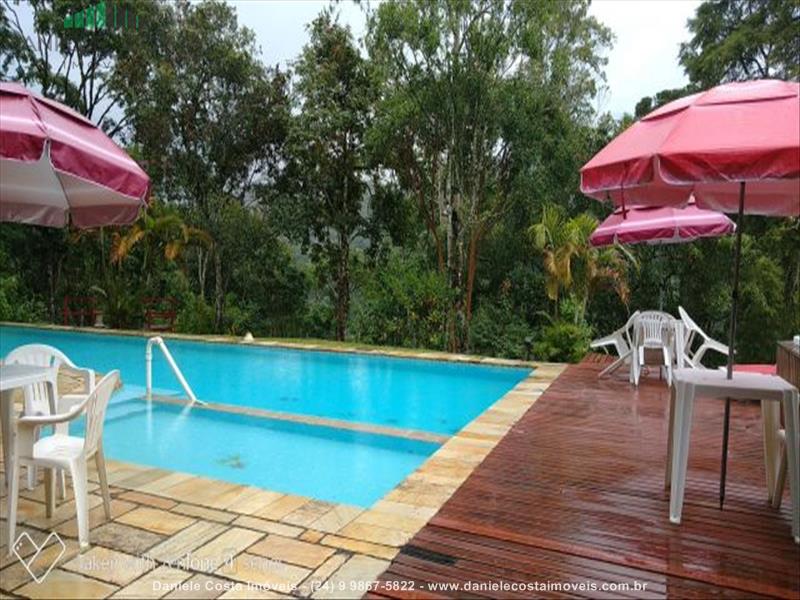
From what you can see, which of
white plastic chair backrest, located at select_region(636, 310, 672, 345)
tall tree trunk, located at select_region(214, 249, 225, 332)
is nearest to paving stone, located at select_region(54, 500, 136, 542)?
white plastic chair backrest, located at select_region(636, 310, 672, 345)

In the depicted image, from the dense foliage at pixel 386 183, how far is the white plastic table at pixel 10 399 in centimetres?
834

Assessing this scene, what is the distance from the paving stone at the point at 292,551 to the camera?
270 centimetres

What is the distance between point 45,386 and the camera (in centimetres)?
346

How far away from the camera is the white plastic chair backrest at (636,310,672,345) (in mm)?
6324

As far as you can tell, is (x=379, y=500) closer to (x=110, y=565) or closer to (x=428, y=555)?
(x=428, y=555)

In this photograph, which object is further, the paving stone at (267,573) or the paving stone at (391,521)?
the paving stone at (391,521)

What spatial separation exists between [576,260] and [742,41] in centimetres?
770

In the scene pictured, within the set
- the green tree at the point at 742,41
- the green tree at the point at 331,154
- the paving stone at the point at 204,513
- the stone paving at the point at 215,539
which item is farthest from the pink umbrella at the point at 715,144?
the green tree at the point at 742,41

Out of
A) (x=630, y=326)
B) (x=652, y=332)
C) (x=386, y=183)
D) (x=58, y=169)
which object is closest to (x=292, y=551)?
(x=58, y=169)

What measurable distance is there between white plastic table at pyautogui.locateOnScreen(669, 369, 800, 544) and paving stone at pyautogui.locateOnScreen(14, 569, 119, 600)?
8.77 ft

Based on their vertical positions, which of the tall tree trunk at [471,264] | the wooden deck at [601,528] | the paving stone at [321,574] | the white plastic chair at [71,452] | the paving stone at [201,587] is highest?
the tall tree trunk at [471,264]

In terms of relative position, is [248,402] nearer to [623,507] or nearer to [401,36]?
[623,507]

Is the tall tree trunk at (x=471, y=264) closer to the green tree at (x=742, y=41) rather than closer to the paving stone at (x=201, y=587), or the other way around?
the green tree at (x=742, y=41)

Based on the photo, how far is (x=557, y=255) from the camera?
9.92 meters
